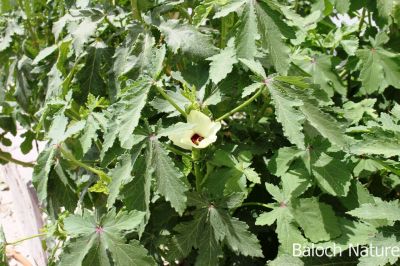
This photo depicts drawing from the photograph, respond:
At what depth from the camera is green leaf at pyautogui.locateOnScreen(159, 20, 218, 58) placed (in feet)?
5.38

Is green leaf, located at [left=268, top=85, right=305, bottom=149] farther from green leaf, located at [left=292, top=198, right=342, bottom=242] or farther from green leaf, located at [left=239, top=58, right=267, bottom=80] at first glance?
green leaf, located at [left=292, top=198, right=342, bottom=242]

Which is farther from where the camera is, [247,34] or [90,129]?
[90,129]

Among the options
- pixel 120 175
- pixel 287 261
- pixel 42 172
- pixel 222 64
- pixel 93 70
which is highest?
pixel 222 64

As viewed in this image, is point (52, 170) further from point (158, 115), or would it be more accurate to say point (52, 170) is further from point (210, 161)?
point (210, 161)

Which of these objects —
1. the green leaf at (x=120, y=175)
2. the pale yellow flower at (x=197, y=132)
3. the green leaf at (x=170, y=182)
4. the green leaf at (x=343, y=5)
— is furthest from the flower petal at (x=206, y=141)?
the green leaf at (x=343, y=5)

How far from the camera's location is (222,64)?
159 cm

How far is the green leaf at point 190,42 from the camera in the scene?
1640 millimetres

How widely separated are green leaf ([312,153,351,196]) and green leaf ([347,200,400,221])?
130 millimetres

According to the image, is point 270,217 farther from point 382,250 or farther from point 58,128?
point 58,128

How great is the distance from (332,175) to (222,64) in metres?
0.52

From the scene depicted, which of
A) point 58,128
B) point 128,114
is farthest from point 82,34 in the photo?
point 128,114

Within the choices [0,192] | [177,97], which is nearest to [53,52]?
[177,97]

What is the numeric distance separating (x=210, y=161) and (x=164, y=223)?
34cm

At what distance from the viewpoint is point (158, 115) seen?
174 cm
